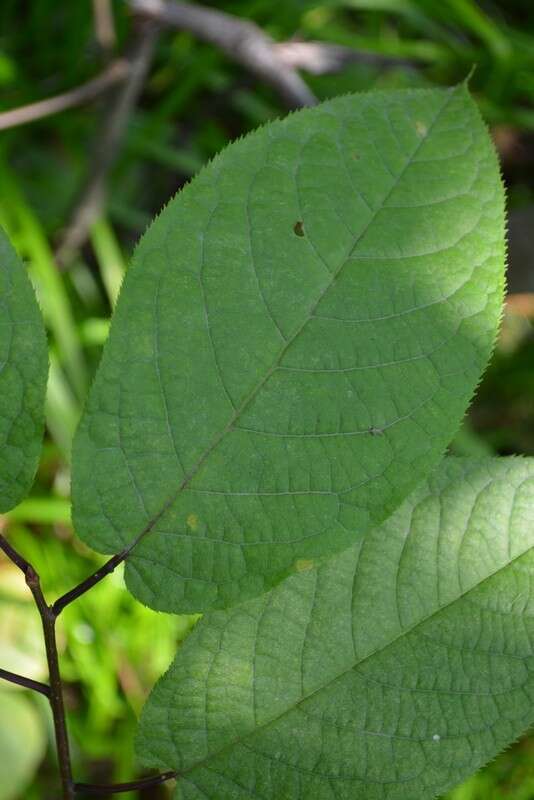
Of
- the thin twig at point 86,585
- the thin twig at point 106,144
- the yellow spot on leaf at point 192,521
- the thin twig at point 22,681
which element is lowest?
the thin twig at point 22,681

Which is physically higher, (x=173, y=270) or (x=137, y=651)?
(x=137, y=651)

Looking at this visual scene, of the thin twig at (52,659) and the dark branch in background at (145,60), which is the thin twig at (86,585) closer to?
the thin twig at (52,659)

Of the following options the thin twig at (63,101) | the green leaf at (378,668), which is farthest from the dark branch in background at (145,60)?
the green leaf at (378,668)

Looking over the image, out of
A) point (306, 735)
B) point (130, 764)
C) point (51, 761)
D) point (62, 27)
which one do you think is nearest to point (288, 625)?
point (306, 735)

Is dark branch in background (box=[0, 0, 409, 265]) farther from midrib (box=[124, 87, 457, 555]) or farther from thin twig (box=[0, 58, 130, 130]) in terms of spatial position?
midrib (box=[124, 87, 457, 555])

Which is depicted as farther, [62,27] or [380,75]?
[380,75]

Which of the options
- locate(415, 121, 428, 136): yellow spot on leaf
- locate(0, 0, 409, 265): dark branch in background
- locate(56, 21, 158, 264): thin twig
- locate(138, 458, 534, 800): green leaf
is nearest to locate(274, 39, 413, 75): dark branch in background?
locate(0, 0, 409, 265): dark branch in background

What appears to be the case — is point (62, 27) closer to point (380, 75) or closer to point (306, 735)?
point (380, 75)
